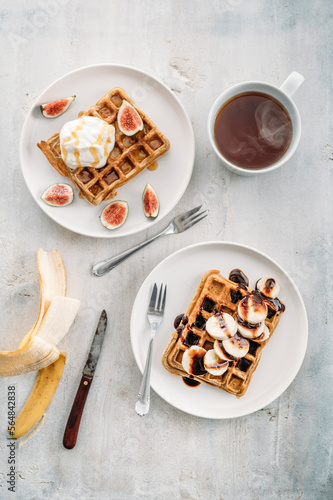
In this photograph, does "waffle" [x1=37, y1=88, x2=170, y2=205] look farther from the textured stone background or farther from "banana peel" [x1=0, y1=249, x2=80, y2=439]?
"banana peel" [x1=0, y1=249, x2=80, y2=439]

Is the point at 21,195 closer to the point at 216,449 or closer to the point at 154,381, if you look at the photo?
the point at 154,381

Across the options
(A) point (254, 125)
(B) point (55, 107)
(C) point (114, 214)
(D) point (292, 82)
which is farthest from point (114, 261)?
(D) point (292, 82)

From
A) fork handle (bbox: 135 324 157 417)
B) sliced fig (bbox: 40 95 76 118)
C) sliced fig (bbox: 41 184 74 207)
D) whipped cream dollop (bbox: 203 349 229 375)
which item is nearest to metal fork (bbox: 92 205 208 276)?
sliced fig (bbox: 41 184 74 207)

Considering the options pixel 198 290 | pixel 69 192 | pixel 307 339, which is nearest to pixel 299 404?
pixel 307 339

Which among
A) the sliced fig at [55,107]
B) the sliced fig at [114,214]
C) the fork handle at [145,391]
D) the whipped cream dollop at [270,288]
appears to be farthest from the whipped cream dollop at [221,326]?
the sliced fig at [55,107]

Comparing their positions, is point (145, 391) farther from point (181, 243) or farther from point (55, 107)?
point (55, 107)
